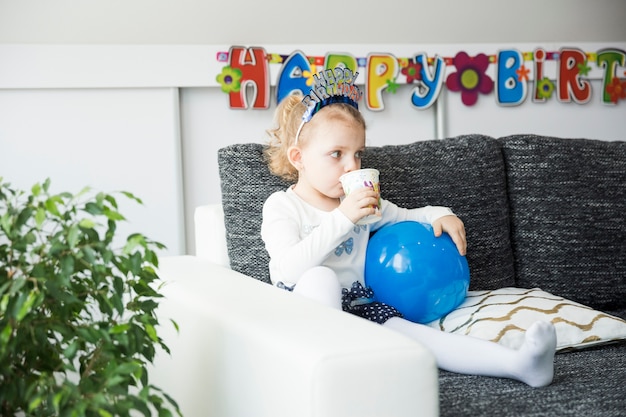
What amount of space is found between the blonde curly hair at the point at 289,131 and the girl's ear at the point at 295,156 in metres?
0.01

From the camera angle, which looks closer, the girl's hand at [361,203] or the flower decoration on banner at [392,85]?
the girl's hand at [361,203]

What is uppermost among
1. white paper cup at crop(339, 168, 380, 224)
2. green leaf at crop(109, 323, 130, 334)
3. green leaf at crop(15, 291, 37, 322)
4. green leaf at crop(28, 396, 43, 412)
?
white paper cup at crop(339, 168, 380, 224)

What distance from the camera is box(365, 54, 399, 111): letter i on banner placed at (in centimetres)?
369

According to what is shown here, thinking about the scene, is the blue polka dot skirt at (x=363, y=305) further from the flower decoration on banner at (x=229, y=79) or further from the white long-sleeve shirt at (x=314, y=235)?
the flower decoration on banner at (x=229, y=79)

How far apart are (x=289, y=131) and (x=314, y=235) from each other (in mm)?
355

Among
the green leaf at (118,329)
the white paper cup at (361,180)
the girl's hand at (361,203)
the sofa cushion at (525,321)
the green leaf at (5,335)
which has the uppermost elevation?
the white paper cup at (361,180)

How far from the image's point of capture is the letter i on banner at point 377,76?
369 centimetres

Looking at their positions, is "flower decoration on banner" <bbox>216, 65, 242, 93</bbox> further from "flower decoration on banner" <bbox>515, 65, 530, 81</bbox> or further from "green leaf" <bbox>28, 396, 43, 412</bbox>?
"green leaf" <bbox>28, 396, 43, 412</bbox>

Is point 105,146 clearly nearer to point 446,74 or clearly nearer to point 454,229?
point 446,74

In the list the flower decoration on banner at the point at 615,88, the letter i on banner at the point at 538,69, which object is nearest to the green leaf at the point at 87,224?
the letter i on banner at the point at 538,69

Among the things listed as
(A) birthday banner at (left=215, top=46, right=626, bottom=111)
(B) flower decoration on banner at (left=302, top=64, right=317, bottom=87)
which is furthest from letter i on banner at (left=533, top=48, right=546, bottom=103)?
(B) flower decoration on banner at (left=302, top=64, right=317, bottom=87)

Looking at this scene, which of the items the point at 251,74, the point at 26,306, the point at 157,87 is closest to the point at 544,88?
the point at 251,74

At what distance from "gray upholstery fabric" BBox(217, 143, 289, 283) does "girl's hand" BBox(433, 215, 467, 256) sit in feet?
1.26

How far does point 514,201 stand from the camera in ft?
7.64
